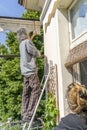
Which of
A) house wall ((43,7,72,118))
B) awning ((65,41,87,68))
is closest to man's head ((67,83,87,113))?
awning ((65,41,87,68))

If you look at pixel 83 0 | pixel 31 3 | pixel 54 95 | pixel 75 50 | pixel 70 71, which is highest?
pixel 31 3

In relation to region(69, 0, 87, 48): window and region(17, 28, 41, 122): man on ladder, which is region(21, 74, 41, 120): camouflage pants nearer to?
region(17, 28, 41, 122): man on ladder

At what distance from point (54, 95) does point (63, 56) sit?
2.36 ft

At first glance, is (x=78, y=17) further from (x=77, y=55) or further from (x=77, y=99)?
(x=77, y=99)

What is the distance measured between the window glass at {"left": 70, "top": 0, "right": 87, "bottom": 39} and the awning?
10.4 inches

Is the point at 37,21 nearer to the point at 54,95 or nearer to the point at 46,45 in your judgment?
the point at 46,45

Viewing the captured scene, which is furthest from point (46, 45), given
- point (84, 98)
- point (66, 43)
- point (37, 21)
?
point (84, 98)

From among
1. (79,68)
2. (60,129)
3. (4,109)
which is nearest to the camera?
(60,129)

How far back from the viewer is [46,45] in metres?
5.71

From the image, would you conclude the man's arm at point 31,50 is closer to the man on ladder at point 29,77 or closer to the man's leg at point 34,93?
the man on ladder at point 29,77

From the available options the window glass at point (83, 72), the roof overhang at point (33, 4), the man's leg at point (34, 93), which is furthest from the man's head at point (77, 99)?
the roof overhang at point (33, 4)

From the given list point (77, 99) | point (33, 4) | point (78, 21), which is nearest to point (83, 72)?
point (78, 21)

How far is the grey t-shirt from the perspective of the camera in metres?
4.93

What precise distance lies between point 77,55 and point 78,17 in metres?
0.73
